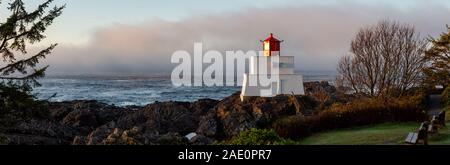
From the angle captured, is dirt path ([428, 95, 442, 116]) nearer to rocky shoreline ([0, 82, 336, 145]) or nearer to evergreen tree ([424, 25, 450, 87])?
evergreen tree ([424, 25, 450, 87])

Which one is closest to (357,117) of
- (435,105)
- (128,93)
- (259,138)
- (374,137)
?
(374,137)

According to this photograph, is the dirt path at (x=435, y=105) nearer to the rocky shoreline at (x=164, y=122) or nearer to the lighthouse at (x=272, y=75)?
the rocky shoreline at (x=164, y=122)

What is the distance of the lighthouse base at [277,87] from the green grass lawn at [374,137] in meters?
20.2

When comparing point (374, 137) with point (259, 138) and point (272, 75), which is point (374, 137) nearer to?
point (259, 138)

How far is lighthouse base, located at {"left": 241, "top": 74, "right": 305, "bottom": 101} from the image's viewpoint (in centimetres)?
4431

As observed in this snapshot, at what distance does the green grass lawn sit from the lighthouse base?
20173mm

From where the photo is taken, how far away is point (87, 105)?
43719 mm

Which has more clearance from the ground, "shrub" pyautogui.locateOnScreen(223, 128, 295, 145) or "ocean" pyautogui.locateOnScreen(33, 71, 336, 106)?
"shrub" pyautogui.locateOnScreen(223, 128, 295, 145)

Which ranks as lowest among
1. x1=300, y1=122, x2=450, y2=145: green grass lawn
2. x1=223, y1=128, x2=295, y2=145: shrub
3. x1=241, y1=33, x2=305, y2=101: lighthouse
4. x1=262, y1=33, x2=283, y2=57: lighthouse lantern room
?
x1=300, y1=122, x2=450, y2=145: green grass lawn

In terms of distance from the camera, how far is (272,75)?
4456 centimetres

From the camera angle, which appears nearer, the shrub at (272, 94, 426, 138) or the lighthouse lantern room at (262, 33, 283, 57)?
the shrub at (272, 94, 426, 138)

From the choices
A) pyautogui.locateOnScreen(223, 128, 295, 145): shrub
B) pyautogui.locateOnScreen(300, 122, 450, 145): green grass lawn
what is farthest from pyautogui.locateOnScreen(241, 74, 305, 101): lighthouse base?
pyautogui.locateOnScreen(223, 128, 295, 145): shrub

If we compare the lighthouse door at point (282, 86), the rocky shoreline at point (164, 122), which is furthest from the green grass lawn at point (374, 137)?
the lighthouse door at point (282, 86)
